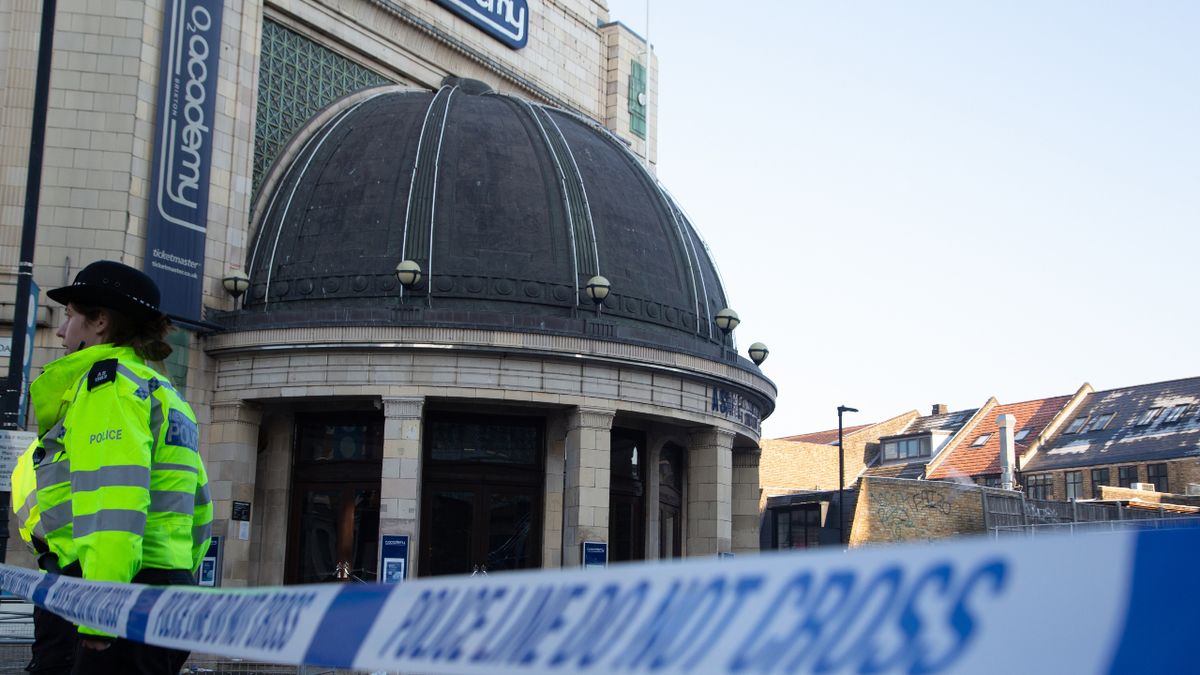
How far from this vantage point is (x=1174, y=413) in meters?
59.0

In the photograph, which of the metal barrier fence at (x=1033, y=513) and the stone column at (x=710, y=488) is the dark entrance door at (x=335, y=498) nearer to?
the stone column at (x=710, y=488)

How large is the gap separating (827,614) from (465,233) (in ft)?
84.2

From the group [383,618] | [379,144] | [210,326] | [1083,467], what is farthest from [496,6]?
[1083,467]

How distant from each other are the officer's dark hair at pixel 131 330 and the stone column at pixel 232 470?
65.2 feet

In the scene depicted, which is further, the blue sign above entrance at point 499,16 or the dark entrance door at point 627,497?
the blue sign above entrance at point 499,16

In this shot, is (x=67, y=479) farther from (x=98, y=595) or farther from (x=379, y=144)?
(x=379, y=144)

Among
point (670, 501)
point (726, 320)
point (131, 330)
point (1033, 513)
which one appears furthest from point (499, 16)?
point (131, 330)

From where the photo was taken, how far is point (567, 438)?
86.0 feet

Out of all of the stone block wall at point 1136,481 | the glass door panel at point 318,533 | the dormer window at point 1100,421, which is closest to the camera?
the glass door panel at point 318,533

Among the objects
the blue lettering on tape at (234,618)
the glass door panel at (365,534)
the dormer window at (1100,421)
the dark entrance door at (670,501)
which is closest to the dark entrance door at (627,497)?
the dark entrance door at (670,501)

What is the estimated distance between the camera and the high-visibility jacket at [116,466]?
4727mm

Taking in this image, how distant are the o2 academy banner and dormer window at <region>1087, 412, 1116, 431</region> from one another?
4902 centimetres

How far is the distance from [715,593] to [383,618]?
1.12 m

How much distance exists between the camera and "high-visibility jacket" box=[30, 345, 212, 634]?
186 inches
